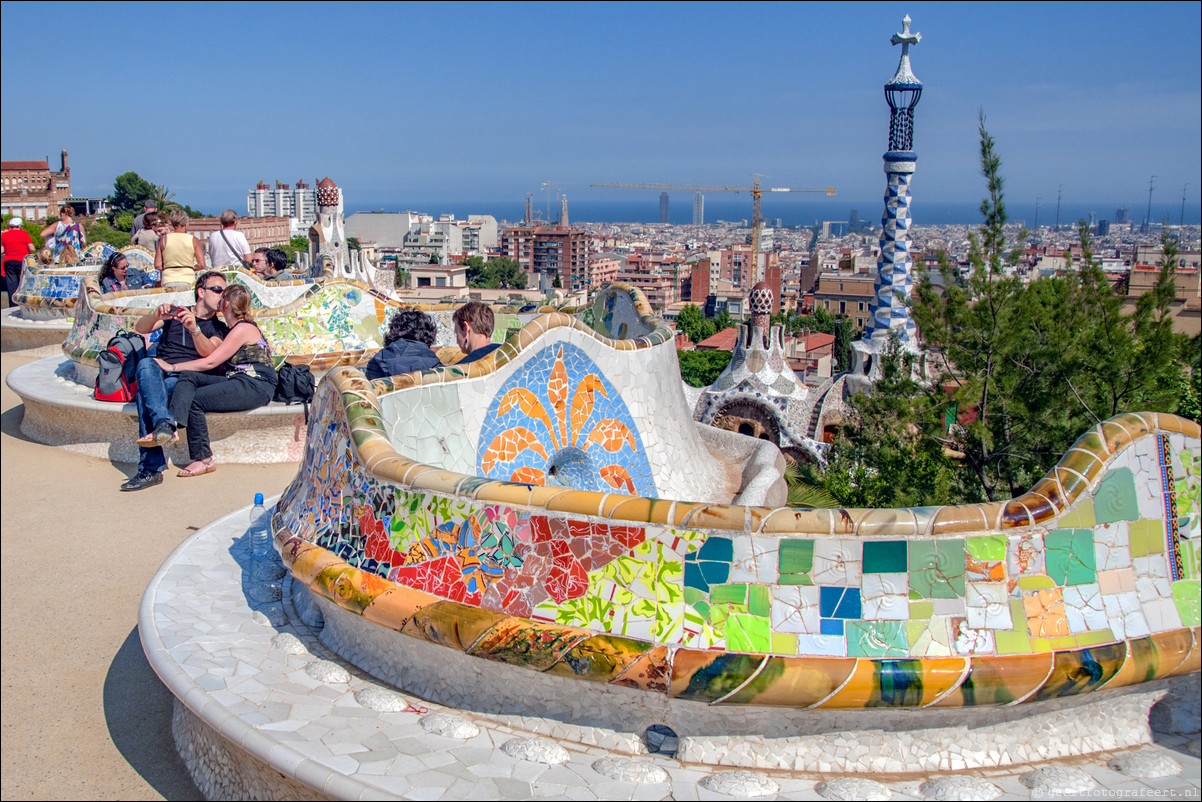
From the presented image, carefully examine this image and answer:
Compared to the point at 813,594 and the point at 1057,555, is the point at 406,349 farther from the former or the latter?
the point at 1057,555

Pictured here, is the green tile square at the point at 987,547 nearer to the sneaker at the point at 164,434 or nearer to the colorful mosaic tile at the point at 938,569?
the colorful mosaic tile at the point at 938,569

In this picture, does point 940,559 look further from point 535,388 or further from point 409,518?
point 535,388

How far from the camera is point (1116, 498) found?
3.35 meters

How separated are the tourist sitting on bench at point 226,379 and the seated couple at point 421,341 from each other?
126cm

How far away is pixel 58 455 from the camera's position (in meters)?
8.09

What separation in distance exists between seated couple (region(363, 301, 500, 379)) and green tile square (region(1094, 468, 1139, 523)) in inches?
126

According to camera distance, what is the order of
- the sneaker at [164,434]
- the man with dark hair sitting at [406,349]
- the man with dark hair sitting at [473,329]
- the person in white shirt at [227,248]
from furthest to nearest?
the person in white shirt at [227,248] → the sneaker at [164,434] → the man with dark hair sitting at [406,349] → the man with dark hair sitting at [473,329]

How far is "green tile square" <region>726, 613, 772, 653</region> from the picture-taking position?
317 centimetres

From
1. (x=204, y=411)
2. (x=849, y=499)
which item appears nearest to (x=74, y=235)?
(x=204, y=411)

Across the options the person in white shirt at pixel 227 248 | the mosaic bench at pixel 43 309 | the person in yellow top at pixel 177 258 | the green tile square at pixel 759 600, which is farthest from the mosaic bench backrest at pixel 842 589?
the mosaic bench at pixel 43 309

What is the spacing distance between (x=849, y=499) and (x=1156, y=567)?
5.92 m

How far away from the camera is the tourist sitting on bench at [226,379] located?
6.96 m

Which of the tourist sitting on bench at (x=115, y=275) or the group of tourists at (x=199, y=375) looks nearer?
the group of tourists at (x=199, y=375)

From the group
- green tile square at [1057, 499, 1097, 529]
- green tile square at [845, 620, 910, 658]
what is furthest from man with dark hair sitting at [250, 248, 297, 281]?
green tile square at [1057, 499, 1097, 529]
